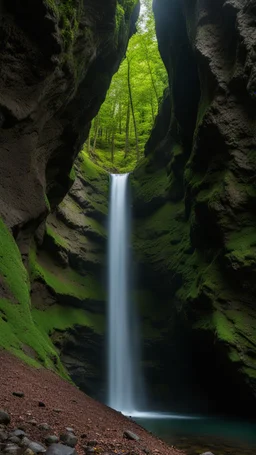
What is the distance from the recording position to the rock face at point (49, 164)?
12.6 meters

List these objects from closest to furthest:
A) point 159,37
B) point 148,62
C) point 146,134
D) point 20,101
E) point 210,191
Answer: point 20,101, point 210,191, point 159,37, point 148,62, point 146,134

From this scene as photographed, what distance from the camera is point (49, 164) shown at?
1997cm

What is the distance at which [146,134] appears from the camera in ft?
136

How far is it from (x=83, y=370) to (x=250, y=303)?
9925 mm

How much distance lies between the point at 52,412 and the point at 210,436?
291 inches

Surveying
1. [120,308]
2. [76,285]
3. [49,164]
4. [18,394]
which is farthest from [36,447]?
[120,308]

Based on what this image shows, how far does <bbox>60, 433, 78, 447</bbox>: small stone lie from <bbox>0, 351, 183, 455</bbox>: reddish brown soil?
0.09 m

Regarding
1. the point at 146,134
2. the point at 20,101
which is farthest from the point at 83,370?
the point at 146,134

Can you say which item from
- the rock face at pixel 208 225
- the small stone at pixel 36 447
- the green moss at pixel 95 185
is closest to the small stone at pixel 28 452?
the small stone at pixel 36 447

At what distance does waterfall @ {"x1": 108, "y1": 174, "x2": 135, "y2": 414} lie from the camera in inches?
832

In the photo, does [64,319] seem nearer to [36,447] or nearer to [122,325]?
[122,325]

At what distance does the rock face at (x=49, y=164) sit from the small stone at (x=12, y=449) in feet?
16.9

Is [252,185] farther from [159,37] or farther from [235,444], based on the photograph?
[159,37]

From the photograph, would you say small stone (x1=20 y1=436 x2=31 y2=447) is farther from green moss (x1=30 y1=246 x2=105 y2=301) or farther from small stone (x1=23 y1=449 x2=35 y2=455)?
green moss (x1=30 y1=246 x2=105 y2=301)
